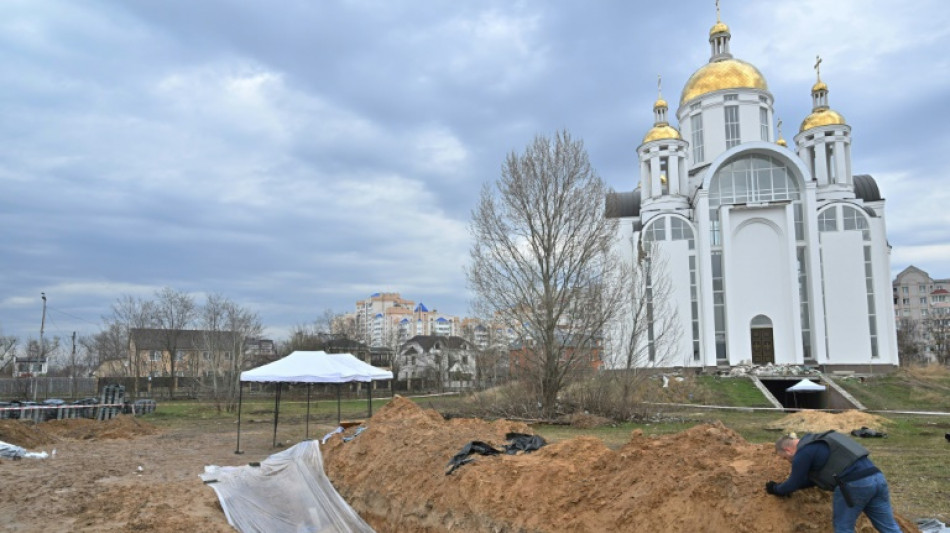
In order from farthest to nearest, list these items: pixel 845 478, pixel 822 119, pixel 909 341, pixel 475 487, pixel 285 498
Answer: pixel 909 341
pixel 822 119
pixel 285 498
pixel 475 487
pixel 845 478

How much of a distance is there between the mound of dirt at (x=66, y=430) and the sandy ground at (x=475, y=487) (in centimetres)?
342

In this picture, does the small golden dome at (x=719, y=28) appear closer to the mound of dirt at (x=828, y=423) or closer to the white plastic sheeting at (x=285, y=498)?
the mound of dirt at (x=828, y=423)

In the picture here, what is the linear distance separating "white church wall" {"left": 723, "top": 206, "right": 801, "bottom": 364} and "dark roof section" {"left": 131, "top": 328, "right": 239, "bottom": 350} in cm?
3530

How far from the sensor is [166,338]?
54.9m

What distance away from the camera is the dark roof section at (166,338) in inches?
2025

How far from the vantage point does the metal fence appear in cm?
4056

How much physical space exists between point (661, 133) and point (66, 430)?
39.3 metres

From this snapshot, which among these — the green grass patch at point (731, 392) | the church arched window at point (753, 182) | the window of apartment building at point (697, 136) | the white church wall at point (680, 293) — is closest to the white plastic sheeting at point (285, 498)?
the green grass patch at point (731, 392)

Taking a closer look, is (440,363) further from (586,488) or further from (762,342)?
(586,488)

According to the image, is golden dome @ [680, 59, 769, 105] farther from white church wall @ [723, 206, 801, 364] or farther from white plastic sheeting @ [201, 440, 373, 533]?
white plastic sheeting @ [201, 440, 373, 533]

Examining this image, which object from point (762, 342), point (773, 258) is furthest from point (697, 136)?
point (762, 342)

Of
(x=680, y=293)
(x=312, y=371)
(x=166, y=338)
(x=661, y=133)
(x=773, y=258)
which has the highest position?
(x=661, y=133)

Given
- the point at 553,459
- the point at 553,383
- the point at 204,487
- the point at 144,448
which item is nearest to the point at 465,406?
the point at 553,383

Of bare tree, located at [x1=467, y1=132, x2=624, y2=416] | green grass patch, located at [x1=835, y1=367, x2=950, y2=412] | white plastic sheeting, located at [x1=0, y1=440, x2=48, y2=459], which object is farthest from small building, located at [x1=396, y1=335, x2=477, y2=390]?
green grass patch, located at [x1=835, y1=367, x2=950, y2=412]
